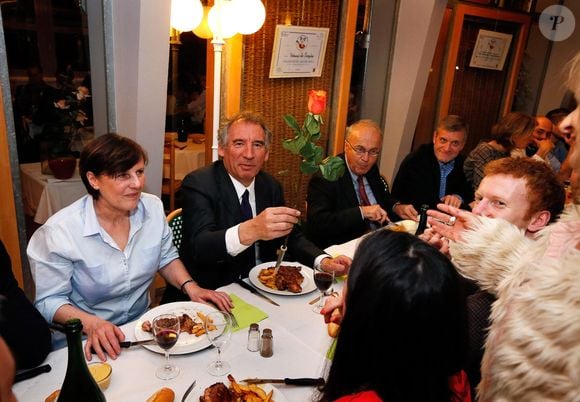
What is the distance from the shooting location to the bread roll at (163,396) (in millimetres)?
1182

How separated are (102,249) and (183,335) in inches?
21.8

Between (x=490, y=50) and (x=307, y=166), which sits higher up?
(x=490, y=50)

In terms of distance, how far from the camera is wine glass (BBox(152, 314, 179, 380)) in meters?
1.30

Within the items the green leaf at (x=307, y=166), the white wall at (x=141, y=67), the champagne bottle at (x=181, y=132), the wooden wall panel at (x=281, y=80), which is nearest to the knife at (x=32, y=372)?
the green leaf at (x=307, y=166)

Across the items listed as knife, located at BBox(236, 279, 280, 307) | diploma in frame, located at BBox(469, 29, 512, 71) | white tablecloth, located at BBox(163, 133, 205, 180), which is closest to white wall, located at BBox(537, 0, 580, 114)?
diploma in frame, located at BBox(469, 29, 512, 71)

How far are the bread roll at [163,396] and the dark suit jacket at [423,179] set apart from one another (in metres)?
2.84

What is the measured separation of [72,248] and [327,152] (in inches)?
120

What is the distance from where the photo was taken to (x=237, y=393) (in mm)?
1231

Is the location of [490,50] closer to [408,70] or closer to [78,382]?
[408,70]

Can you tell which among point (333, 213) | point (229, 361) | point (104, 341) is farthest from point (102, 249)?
point (333, 213)

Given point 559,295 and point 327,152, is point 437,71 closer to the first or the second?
point 327,152

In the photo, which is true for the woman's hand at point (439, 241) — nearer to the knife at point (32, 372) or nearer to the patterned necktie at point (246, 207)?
the patterned necktie at point (246, 207)

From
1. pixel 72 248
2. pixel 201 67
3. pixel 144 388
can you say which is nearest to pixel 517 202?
pixel 144 388

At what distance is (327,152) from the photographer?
4.41m
